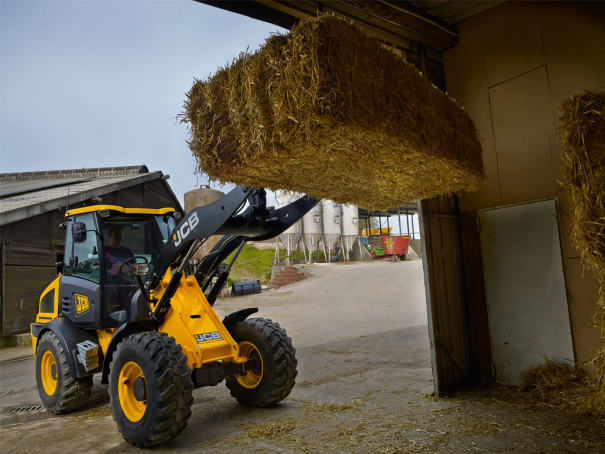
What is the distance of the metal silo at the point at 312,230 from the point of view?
3353 cm

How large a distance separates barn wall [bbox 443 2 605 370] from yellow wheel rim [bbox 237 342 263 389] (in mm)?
2938

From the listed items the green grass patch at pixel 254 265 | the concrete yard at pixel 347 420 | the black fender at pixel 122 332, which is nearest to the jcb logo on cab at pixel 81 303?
the black fender at pixel 122 332

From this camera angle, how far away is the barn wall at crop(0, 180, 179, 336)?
36.7 feet

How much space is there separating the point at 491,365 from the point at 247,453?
3429mm

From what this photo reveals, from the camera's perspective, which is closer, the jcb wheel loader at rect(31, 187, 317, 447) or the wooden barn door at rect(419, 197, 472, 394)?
the jcb wheel loader at rect(31, 187, 317, 447)

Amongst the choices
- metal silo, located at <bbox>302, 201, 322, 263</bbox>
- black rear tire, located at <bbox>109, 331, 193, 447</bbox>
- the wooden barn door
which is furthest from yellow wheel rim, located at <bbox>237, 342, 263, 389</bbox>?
metal silo, located at <bbox>302, 201, 322, 263</bbox>

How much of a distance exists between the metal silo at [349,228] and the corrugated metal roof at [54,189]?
19.7 metres

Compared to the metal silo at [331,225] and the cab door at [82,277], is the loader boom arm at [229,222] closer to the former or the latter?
the cab door at [82,277]

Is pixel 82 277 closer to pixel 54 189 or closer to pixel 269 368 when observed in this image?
pixel 269 368

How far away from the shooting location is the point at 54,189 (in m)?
15.5

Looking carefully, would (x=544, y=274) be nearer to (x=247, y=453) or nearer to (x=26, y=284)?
(x=247, y=453)

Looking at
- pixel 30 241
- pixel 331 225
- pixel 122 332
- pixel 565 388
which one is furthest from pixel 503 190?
pixel 331 225

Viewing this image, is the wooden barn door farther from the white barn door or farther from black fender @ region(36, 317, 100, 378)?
black fender @ region(36, 317, 100, 378)

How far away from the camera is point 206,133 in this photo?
3.73 meters
